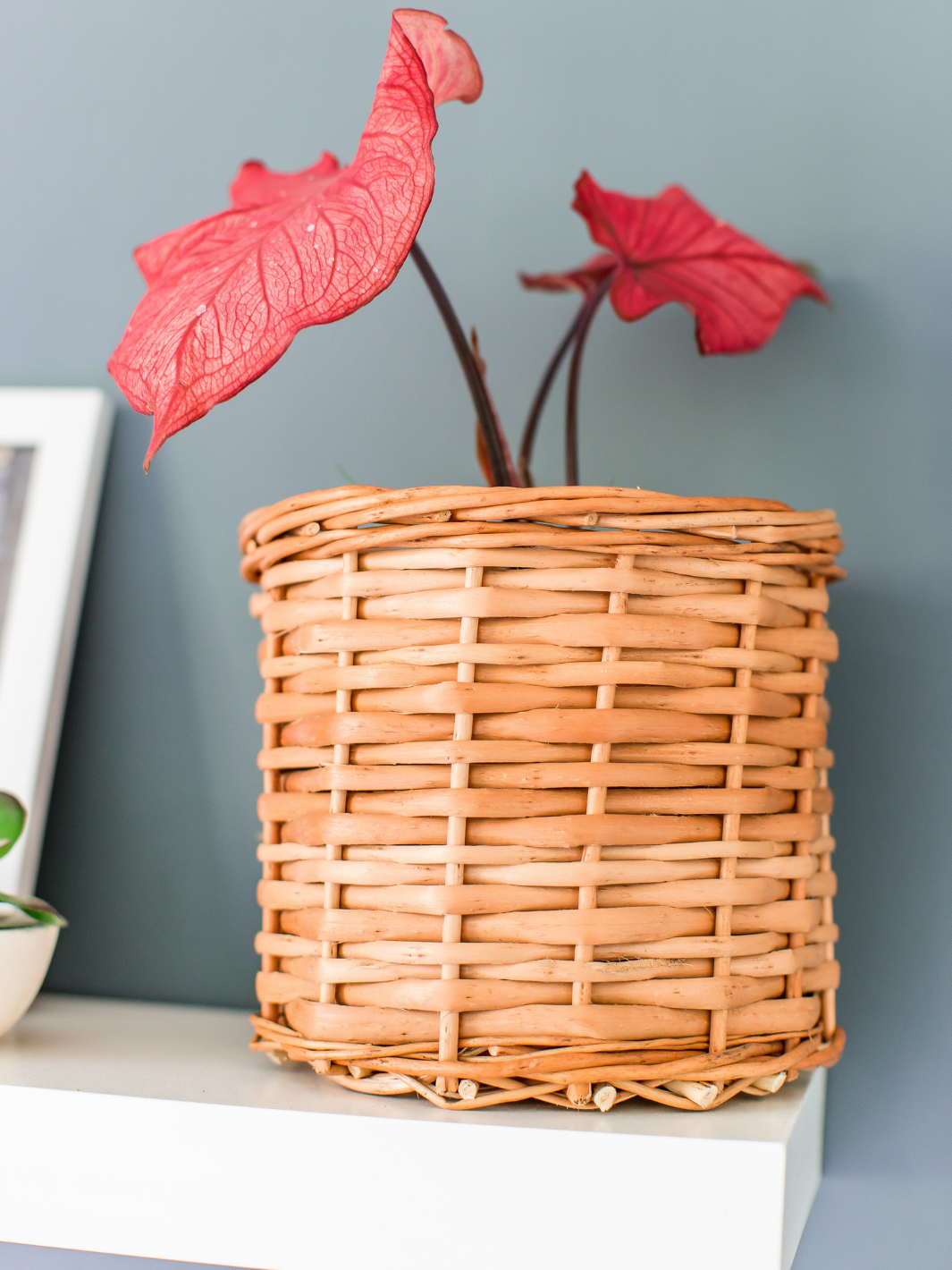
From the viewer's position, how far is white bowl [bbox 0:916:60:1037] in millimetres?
605

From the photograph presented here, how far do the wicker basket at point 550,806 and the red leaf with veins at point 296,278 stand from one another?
0.10 meters

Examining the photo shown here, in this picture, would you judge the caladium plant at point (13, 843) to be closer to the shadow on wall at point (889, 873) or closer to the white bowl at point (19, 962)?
the white bowl at point (19, 962)

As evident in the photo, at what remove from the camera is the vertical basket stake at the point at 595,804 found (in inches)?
19.0

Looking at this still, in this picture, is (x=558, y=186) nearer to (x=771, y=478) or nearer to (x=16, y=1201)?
(x=771, y=478)

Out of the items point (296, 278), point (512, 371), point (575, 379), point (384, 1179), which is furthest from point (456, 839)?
point (512, 371)

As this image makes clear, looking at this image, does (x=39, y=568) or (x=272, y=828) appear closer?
(x=272, y=828)

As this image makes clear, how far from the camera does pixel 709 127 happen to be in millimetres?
822

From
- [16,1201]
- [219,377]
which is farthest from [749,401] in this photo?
[16,1201]

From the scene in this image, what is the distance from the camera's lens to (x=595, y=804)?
0.49 m

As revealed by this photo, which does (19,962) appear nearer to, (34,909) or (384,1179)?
(34,909)

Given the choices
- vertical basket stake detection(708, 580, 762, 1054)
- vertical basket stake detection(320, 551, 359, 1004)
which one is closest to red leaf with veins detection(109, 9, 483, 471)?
vertical basket stake detection(320, 551, 359, 1004)

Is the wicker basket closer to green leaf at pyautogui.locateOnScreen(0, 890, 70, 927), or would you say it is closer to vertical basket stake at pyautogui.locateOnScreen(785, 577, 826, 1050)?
vertical basket stake at pyautogui.locateOnScreen(785, 577, 826, 1050)

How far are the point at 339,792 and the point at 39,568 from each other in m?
0.46

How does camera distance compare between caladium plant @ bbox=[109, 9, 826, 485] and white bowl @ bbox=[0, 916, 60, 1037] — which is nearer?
caladium plant @ bbox=[109, 9, 826, 485]
